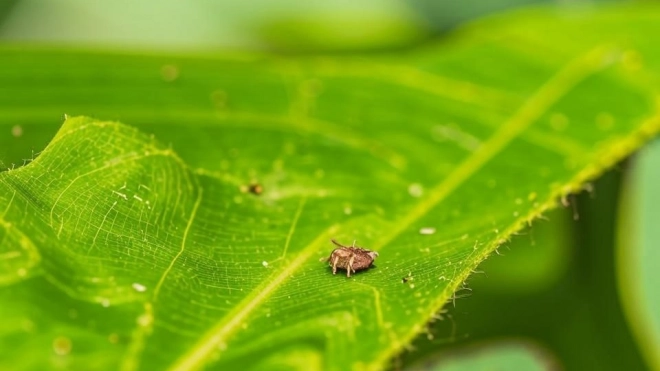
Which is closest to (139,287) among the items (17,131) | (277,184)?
(277,184)

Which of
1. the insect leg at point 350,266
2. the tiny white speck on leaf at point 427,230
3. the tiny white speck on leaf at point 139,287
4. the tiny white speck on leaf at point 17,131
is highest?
the tiny white speck on leaf at point 17,131

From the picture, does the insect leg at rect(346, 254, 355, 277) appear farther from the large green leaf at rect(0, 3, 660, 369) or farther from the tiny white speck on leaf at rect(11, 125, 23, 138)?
the tiny white speck on leaf at rect(11, 125, 23, 138)

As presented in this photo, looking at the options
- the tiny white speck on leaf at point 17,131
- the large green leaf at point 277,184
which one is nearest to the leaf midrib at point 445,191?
the large green leaf at point 277,184

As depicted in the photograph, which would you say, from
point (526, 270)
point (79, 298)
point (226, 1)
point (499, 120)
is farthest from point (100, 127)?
point (226, 1)

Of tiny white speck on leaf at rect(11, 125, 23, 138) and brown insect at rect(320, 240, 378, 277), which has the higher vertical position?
tiny white speck on leaf at rect(11, 125, 23, 138)

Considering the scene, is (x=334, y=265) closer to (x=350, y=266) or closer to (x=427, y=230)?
(x=350, y=266)

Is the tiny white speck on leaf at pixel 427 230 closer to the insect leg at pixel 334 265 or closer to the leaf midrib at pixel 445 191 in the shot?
the leaf midrib at pixel 445 191

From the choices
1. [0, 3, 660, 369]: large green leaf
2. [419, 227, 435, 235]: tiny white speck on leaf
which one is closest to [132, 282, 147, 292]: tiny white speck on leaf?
[0, 3, 660, 369]: large green leaf
